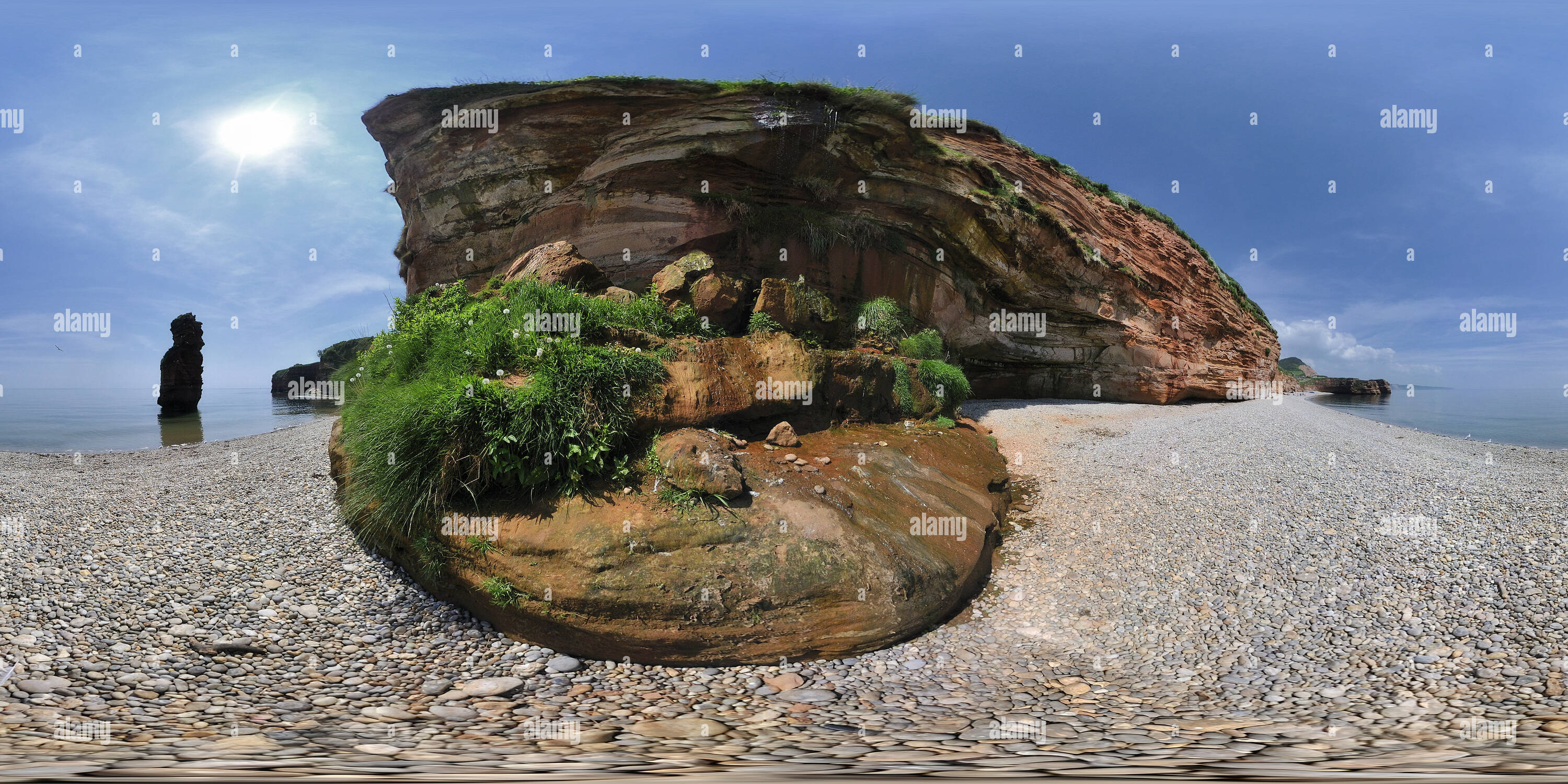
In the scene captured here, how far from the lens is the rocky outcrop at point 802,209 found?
1441cm

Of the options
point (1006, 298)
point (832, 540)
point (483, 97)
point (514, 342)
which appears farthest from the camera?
point (1006, 298)

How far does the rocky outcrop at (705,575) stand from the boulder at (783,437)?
102 centimetres

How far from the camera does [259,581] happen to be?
251 inches

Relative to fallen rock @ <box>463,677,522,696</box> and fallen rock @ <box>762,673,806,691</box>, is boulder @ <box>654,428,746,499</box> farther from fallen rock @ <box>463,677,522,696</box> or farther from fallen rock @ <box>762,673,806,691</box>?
fallen rock @ <box>463,677,522,696</box>

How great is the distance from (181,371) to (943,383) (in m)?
45.7

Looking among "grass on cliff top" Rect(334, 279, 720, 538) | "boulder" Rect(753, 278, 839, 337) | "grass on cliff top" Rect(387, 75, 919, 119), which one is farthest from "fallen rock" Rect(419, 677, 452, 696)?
"grass on cliff top" Rect(387, 75, 919, 119)

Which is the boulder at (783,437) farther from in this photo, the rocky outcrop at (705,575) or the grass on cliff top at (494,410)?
the grass on cliff top at (494,410)

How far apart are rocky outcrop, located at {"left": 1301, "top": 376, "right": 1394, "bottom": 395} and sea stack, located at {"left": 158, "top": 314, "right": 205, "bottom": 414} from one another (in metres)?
79.9

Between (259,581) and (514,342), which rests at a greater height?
(514,342)

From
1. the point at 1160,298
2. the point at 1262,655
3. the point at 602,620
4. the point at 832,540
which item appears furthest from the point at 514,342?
the point at 1160,298

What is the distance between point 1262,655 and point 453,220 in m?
19.1

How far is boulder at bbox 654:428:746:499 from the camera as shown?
596 cm

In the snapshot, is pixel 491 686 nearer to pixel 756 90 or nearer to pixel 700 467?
pixel 700 467

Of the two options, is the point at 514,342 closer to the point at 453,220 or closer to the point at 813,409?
the point at 813,409
